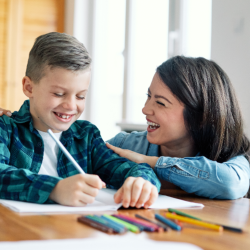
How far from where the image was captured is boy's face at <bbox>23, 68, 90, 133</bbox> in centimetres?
105

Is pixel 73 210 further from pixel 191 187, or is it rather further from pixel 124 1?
pixel 124 1

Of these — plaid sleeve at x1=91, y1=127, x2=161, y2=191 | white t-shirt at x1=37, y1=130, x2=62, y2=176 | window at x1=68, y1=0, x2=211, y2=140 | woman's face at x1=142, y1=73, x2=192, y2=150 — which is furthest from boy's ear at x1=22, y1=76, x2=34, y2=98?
window at x1=68, y1=0, x2=211, y2=140

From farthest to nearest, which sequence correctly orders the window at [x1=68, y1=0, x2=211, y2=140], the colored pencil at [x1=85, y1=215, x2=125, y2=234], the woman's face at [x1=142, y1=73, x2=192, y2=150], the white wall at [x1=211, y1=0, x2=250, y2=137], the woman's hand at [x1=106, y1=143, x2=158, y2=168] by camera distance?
the window at [x1=68, y1=0, x2=211, y2=140]
the white wall at [x1=211, y1=0, x2=250, y2=137]
the woman's face at [x1=142, y1=73, x2=192, y2=150]
the woman's hand at [x1=106, y1=143, x2=158, y2=168]
the colored pencil at [x1=85, y1=215, x2=125, y2=234]

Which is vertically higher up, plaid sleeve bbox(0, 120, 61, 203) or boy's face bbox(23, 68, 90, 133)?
boy's face bbox(23, 68, 90, 133)

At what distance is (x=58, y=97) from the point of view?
3.48ft

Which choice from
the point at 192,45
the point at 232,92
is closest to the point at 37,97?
the point at 232,92

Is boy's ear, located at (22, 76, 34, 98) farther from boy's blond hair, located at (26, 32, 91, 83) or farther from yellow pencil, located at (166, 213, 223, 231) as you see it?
yellow pencil, located at (166, 213, 223, 231)

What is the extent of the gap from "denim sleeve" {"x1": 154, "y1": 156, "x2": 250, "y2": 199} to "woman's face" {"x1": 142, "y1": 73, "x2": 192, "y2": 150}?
0.19 m

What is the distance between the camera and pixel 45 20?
4113mm

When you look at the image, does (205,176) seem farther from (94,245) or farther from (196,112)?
(94,245)

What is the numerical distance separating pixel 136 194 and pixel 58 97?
0.41 metres

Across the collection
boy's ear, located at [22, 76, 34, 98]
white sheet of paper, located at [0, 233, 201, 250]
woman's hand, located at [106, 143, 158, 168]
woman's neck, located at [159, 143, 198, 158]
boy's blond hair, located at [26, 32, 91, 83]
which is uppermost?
boy's blond hair, located at [26, 32, 91, 83]

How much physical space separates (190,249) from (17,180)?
0.50m

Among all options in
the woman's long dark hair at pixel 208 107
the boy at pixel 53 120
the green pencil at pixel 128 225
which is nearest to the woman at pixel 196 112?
the woman's long dark hair at pixel 208 107
